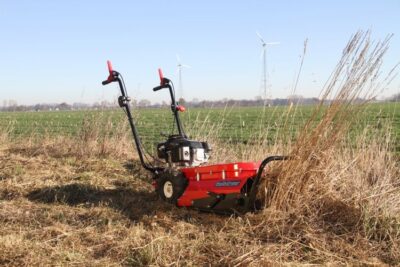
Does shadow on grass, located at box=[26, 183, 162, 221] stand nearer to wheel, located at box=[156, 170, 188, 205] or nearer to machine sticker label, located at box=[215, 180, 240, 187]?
wheel, located at box=[156, 170, 188, 205]

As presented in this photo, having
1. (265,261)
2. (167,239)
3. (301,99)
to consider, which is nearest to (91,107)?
(301,99)

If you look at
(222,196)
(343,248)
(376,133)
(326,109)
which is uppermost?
(326,109)

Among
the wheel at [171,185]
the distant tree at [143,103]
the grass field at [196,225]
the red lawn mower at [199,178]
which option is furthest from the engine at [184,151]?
the distant tree at [143,103]

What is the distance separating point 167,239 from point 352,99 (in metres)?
2.10

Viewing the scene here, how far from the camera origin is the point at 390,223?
3.78m

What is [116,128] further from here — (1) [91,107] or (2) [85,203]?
(2) [85,203]

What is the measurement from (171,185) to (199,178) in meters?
0.44

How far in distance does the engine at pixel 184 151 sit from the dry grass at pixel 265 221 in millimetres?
542

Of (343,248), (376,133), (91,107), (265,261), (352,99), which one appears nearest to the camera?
(265,261)

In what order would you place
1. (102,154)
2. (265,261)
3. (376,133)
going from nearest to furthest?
(265,261), (376,133), (102,154)

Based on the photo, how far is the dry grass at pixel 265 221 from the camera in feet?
11.4

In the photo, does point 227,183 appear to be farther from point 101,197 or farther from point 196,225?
point 101,197

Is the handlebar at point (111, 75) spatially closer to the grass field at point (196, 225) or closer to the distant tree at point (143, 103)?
the grass field at point (196, 225)

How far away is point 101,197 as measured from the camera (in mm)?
5547
